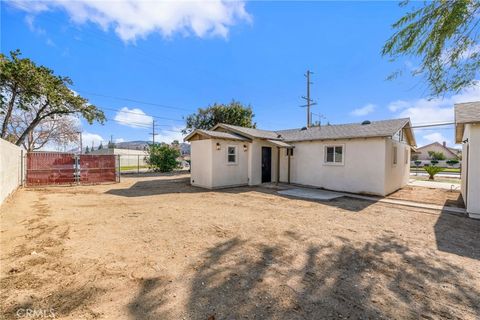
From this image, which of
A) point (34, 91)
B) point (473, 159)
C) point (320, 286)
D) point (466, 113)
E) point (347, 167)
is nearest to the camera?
point (320, 286)

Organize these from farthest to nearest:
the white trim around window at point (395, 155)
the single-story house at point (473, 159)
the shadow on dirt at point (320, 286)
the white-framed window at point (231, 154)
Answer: the white-framed window at point (231, 154), the white trim around window at point (395, 155), the single-story house at point (473, 159), the shadow on dirt at point (320, 286)

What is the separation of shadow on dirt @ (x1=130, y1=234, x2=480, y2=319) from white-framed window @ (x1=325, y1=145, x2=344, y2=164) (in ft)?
24.6

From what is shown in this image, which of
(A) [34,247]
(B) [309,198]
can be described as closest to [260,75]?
(B) [309,198]

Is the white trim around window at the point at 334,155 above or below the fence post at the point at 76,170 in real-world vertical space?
above

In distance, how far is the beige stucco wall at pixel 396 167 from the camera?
10039 millimetres

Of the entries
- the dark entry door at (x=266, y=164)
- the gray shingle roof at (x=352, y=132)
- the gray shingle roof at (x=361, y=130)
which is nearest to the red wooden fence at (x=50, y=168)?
the gray shingle roof at (x=352, y=132)

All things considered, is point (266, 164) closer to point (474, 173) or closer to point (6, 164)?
point (474, 173)

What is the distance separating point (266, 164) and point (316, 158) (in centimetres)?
304

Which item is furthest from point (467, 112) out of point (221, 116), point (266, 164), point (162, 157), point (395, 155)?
point (162, 157)

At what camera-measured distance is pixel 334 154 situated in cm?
1137

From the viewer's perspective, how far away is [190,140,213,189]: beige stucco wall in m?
11.4

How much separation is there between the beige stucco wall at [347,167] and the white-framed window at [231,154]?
3.56 meters

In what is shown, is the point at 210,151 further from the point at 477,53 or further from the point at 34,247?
the point at 477,53

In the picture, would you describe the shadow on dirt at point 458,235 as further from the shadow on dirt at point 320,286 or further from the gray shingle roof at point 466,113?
the gray shingle roof at point 466,113
